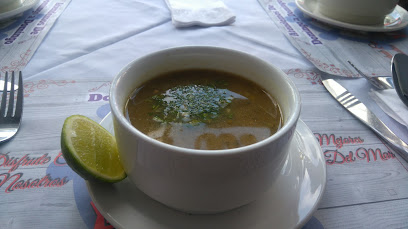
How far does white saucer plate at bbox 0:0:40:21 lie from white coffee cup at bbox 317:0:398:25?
1.51 metres

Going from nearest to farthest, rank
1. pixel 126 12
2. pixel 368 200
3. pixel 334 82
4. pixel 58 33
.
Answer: pixel 368 200
pixel 334 82
pixel 58 33
pixel 126 12

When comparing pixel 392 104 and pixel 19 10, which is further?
pixel 19 10

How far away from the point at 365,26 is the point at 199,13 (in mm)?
863

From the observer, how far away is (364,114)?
1.01 metres

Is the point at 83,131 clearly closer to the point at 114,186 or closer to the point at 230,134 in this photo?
the point at 114,186

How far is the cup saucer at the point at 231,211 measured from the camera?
1.95ft

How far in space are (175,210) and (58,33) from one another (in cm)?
120

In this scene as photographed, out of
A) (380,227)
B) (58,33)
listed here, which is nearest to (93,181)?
(380,227)

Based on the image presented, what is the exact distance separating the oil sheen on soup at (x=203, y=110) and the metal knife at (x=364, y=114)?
0.37m

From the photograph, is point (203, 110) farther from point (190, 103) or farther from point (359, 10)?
point (359, 10)

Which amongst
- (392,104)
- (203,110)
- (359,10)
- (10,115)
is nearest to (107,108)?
(10,115)

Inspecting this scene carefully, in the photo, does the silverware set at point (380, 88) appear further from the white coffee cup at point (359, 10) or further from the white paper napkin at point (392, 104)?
the white coffee cup at point (359, 10)

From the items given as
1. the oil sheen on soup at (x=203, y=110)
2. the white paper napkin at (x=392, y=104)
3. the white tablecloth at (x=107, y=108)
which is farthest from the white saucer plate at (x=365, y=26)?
the oil sheen on soup at (x=203, y=110)

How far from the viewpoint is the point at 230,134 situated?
28.3 inches
